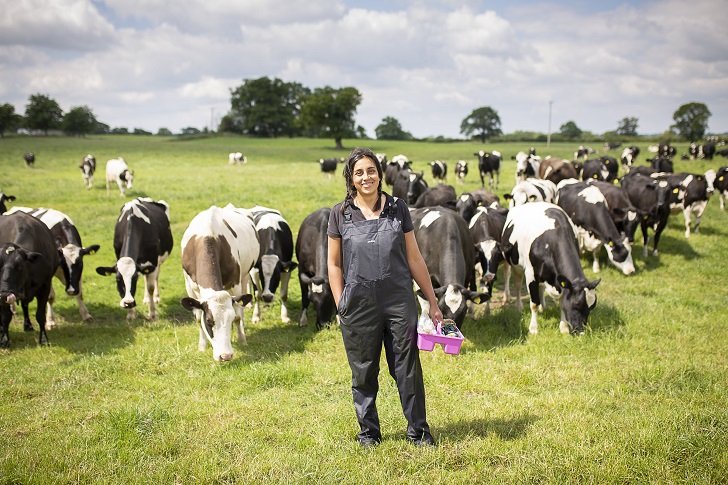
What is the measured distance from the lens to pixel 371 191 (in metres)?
4.18

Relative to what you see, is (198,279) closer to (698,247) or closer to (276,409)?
(276,409)

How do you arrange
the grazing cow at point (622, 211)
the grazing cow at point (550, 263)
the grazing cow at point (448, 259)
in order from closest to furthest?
the grazing cow at point (448, 259), the grazing cow at point (550, 263), the grazing cow at point (622, 211)

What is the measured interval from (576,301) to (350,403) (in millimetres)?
4167

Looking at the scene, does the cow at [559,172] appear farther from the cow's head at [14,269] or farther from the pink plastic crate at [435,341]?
the cow's head at [14,269]

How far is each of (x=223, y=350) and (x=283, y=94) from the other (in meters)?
92.3

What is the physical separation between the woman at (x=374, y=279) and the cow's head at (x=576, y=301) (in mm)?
4329

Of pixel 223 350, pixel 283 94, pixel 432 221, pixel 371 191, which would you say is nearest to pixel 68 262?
pixel 223 350

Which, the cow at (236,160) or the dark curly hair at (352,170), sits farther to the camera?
the cow at (236,160)

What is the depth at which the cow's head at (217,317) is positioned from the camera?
6.77m

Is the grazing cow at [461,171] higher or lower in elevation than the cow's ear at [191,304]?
higher

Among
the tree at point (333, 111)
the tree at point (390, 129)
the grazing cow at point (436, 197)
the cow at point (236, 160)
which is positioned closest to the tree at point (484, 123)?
the tree at point (390, 129)

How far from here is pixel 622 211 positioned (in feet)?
46.3

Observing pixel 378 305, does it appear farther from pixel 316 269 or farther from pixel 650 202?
pixel 650 202

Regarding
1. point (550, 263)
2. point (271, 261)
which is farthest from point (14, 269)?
point (550, 263)
